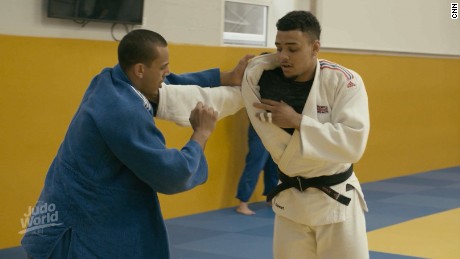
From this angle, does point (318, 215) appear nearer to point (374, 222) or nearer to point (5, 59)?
point (5, 59)

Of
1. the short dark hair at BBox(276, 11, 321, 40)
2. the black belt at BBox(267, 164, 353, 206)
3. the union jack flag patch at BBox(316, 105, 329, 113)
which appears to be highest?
the short dark hair at BBox(276, 11, 321, 40)

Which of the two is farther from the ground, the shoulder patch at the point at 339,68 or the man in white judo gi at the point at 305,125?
the shoulder patch at the point at 339,68

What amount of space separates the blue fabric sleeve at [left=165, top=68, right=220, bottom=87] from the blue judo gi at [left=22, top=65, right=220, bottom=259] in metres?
0.66

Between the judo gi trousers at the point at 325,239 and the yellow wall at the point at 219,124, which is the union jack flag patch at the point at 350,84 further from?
the yellow wall at the point at 219,124

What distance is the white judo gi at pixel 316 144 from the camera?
11.3 feet

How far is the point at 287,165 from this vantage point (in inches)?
146

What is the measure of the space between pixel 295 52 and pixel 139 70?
85cm

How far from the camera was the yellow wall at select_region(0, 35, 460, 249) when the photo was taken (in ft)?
21.5

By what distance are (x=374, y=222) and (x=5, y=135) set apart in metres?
3.94

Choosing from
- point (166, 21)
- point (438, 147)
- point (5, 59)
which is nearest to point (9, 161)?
point (5, 59)

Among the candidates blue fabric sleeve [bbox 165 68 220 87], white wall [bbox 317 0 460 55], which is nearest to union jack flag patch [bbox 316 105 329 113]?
blue fabric sleeve [bbox 165 68 220 87]

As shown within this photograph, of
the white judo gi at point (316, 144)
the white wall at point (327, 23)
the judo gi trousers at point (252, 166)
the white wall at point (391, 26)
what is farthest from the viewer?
the white wall at point (391, 26)

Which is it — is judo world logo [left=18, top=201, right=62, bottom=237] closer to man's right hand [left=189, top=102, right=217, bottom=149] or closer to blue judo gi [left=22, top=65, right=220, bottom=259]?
blue judo gi [left=22, top=65, right=220, bottom=259]

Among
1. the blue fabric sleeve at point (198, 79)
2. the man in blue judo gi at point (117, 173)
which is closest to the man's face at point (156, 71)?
the man in blue judo gi at point (117, 173)
